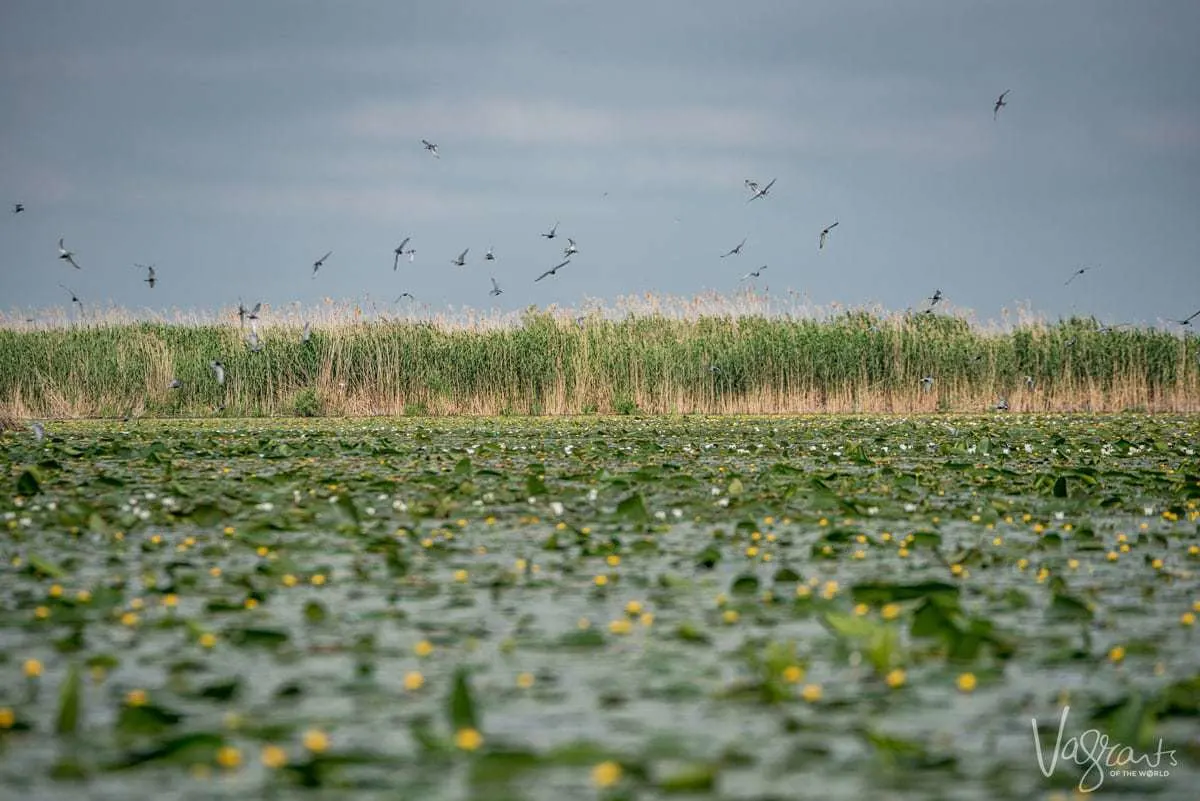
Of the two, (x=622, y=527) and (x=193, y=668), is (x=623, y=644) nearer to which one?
(x=193, y=668)

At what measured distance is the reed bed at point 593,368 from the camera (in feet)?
87.1

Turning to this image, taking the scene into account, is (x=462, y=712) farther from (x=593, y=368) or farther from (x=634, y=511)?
(x=593, y=368)

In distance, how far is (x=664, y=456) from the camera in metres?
15.0

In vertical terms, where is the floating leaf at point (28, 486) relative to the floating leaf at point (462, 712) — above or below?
above

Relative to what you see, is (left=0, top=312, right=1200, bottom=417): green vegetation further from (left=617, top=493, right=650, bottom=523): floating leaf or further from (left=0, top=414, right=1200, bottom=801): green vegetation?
(left=617, top=493, right=650, bottom=523): floating leaf

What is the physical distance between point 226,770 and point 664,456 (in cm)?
1112

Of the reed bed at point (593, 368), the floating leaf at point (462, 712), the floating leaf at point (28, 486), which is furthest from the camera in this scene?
the reed bed at point (593, 368)

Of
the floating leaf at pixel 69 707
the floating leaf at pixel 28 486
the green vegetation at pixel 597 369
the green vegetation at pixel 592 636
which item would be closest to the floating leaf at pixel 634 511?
the green vegetation at pixel 592 636

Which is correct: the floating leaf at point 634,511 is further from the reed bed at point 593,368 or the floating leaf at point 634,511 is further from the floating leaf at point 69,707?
the reed bed at point 593,368

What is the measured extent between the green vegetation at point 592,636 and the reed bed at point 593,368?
14641mm

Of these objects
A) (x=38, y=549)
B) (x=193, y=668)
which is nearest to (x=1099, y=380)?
(x=38, y=549)

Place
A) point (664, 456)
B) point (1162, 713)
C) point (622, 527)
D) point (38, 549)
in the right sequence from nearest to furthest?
point (1162, 713) < point (38, 549) < point (622, 527) < point (664, 456)

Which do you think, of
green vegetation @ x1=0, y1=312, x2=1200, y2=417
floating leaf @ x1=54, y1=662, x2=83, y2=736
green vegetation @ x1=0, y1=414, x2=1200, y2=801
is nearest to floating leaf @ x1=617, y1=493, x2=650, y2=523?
green vegetation @ x1=0, y1=414, x2=1200, y2=801

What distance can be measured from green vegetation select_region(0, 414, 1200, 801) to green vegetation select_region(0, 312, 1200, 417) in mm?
14676
